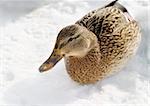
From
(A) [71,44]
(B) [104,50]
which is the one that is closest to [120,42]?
(B) [104,50]

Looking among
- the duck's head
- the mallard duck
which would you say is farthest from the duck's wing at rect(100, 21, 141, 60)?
the duck's head

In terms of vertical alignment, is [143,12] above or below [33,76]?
above

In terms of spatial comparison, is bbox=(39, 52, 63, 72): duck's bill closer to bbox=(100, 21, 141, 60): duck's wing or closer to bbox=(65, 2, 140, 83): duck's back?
bbox=(65, 2, 140, 83): duck's back

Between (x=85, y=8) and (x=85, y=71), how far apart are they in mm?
898

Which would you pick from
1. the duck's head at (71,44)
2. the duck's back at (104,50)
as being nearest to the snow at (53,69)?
the duck's back at (104,50)

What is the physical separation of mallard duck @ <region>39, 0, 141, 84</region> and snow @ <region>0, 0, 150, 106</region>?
3.5 inches

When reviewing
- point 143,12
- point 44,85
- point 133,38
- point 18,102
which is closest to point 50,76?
point 44,85

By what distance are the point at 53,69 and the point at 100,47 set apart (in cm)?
42

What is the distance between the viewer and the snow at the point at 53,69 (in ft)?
11.7

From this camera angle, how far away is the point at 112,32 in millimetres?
3695

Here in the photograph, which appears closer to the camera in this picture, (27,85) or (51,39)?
(27,85)

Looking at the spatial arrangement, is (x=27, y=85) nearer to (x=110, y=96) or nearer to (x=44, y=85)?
(x=44, y=85)

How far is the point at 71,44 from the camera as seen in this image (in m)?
3.41

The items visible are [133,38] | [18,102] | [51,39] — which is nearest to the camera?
[18,102]
